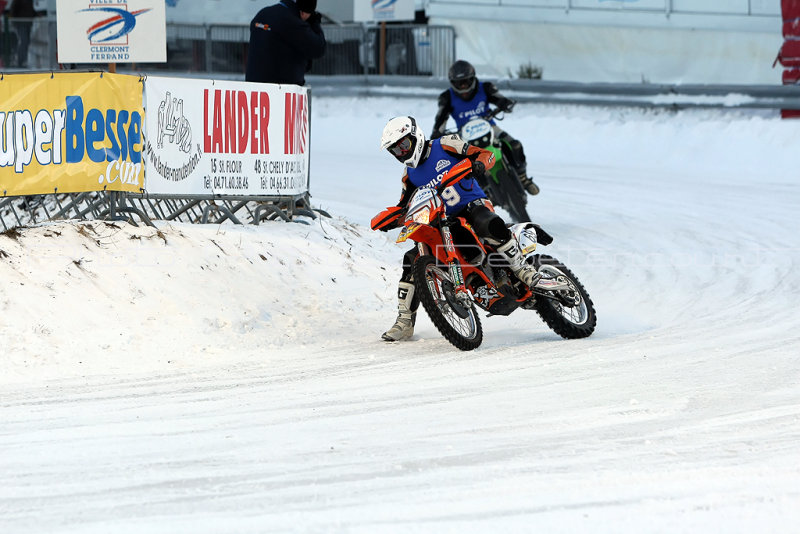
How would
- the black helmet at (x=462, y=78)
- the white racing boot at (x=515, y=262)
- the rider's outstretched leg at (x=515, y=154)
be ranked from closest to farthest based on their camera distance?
the white racing boot at (x=515, y=262), the black helmet at (x=462, y=78), the rider's outstretched leg at (x=515, y=154)

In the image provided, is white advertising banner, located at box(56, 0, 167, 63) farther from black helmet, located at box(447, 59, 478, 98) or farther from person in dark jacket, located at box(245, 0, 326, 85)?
black helmet, located at box(447, 59, 478, 98)

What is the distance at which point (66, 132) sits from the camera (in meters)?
10.2

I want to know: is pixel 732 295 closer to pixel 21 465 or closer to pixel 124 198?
pixel 124 198

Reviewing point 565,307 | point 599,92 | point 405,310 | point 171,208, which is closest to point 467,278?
point 405,310

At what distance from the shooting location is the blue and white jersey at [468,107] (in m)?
13.2

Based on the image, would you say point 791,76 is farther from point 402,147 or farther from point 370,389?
point 370,389

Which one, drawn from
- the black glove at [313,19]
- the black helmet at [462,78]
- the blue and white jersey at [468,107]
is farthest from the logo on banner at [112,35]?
the blue and white jersey at [468,107]

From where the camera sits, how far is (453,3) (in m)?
22.7

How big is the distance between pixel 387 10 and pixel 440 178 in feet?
45.4

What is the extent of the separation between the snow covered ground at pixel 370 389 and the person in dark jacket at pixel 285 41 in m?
1.68

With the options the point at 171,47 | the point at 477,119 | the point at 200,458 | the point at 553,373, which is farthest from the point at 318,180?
the point at 200,458

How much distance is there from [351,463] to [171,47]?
19.3 metres

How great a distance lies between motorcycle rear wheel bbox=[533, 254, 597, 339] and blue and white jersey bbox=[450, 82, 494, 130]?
4.27 meters

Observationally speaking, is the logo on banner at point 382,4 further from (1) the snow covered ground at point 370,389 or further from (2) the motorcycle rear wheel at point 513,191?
(2) the motorcycle rear wheel at point 513,191
